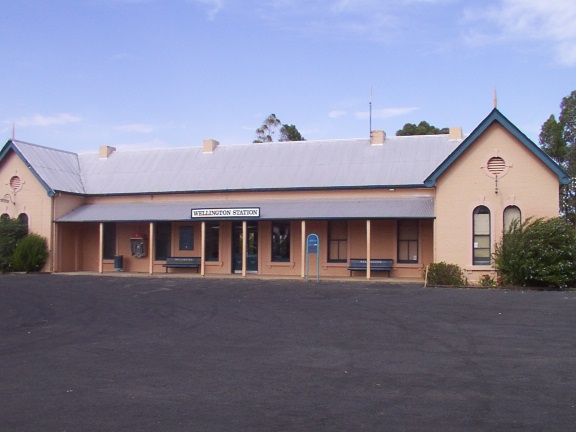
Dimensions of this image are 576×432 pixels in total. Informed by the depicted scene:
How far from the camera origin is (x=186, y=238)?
2892 cm

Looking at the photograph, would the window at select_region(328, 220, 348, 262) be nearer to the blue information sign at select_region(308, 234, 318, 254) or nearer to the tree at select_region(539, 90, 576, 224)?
the blue information sign at select_region(308, 234, 318, 254)

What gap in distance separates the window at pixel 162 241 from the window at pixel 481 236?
44.5 ft

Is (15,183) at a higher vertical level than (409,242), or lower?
higher

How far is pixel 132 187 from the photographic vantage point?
30.3 metres

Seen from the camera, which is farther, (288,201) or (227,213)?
(288,201)

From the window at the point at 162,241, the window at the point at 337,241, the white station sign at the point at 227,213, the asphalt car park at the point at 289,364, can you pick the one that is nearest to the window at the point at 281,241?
the window at the point at 337,241

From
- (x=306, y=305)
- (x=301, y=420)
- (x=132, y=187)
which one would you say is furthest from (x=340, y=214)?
(x=301, y=420)

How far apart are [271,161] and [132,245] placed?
7.39m

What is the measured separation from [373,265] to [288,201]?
182 inches

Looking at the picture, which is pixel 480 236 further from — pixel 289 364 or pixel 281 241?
pixel 289 364

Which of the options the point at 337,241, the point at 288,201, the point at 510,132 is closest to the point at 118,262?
the point at 288,201

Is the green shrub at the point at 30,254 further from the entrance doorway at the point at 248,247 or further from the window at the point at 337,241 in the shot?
the window at the point at 337,241

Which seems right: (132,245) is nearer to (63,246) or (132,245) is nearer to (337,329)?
(63,246)

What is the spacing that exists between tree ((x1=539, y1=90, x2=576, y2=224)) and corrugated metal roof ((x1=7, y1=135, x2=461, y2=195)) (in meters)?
15.6
